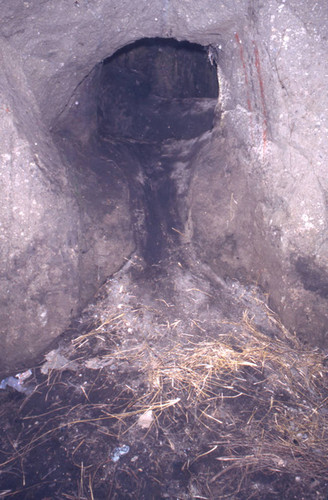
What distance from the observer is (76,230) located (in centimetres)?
285

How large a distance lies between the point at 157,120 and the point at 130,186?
1.50m

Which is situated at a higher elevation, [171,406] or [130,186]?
[130,186]

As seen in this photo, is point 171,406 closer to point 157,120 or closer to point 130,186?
point 130,186

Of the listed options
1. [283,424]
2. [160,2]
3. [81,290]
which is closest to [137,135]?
[160,2]

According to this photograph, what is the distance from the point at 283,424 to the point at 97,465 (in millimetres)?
1074

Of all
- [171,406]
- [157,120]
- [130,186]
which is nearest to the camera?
[171,406]

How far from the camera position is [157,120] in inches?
180

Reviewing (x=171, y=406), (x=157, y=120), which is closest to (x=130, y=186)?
(x=157, y=120)

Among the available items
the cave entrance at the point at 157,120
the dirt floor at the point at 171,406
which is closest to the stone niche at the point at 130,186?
the cave entrance at the point at 157,120

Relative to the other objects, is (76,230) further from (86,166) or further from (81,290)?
(86,166)

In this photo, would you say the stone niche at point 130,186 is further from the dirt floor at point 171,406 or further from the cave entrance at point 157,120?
the dirt floor at point 171,406

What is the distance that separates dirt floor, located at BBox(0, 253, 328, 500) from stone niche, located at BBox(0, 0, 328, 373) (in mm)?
253

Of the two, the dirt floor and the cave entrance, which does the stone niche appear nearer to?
the cave entrance

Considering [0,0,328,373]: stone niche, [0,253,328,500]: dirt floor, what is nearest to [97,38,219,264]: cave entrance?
[0,0,328,373]: stone niche
